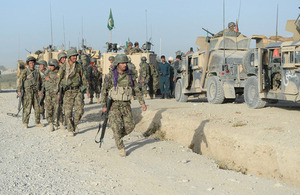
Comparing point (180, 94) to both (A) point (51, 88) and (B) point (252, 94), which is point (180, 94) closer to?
(B) point (252, 94)

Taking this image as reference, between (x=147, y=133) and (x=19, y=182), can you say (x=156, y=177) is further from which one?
(x=147, y=133)

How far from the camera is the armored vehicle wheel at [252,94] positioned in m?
10.7

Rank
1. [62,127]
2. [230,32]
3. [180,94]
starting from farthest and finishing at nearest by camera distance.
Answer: [180,94]
[230,32]
[62,127]

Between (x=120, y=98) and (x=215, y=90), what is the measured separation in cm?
628

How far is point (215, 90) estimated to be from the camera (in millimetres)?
12609

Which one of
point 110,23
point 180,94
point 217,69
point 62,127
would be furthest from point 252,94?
point 110,23

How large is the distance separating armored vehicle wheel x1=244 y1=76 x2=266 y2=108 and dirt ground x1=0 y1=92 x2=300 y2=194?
34 centimetres

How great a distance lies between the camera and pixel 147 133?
35.5 ft

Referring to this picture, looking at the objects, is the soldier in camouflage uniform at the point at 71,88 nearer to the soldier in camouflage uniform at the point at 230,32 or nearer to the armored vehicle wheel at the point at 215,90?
the armored vehicle wheel at the point at 215,90

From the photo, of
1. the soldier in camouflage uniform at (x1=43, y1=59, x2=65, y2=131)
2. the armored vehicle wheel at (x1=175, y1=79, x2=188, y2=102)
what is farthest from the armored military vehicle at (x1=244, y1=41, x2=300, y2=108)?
the soldier in camouflage uniform at (x1=43, y1=59, x2=65, y2=131)

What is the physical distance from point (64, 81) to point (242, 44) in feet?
22.5

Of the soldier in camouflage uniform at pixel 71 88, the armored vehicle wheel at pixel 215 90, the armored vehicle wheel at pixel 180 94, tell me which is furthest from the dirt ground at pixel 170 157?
the armored vehicle wheel at pixel 180 94

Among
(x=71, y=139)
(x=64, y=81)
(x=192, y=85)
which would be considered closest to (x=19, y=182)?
(x=71, y=139)

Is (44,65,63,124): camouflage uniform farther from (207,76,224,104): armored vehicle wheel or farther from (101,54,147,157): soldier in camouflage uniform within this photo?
(207,76,224,104): armored vehicle wheel
